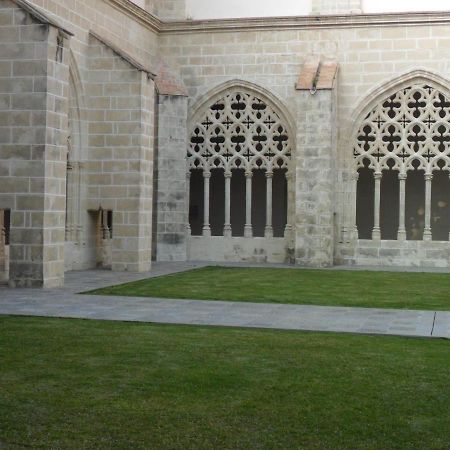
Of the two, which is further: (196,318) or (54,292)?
(54,292)

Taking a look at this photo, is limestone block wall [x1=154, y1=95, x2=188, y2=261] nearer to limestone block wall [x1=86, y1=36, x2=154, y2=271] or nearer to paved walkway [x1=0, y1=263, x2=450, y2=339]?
limestone block wall [x1=86, y1=36, x2=154, y2=271]

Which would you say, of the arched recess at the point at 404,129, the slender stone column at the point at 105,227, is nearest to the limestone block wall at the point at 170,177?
the slender stone column at the point at 105,227

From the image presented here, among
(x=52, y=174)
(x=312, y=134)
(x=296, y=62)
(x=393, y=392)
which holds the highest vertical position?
(x=296, y=62)

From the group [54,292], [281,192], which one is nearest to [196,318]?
[54,292]

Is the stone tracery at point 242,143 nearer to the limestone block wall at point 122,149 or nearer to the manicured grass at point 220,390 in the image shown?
the limestone block wall at point 122,149

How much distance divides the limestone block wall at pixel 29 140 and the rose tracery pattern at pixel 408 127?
8082 millimetres

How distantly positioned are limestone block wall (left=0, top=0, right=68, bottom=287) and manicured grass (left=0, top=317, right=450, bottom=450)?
13.4ft

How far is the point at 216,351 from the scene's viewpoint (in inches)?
265

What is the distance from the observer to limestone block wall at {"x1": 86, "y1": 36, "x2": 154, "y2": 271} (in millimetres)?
14883

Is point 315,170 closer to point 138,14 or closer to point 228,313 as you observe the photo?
point 138,14

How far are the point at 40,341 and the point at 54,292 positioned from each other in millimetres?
4180

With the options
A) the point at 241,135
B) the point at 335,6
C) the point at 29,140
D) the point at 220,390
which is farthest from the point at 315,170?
the point at 220,390

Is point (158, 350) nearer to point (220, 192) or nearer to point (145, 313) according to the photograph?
point (145, 313)

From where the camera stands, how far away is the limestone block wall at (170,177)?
17.7 m
